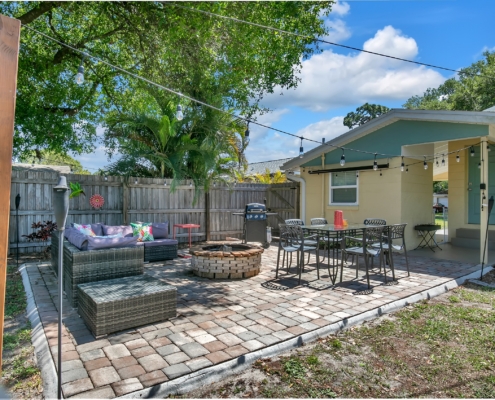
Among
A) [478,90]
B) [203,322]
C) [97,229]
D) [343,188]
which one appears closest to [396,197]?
[343,188]

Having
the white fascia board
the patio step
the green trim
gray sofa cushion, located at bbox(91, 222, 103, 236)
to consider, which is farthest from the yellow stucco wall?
gray sofa cushion, located at bbox(91, 222, 103, 236)

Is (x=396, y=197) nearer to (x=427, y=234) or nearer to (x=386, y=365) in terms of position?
(x=427, y=234)

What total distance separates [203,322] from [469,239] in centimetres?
896

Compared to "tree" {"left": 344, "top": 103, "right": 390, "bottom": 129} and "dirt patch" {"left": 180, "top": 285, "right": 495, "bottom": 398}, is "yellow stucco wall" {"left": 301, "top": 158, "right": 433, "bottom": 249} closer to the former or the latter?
"dirt patch" {"left": 180, "top": 285, "right": 495, "bottom": 398}

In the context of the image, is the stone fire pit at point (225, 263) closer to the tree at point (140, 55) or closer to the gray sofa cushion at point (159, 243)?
the gray sofa cushion at point (159, 243)

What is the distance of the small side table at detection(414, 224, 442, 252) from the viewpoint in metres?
8.66

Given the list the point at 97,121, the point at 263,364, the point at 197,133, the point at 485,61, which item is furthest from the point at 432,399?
the point at 485,61

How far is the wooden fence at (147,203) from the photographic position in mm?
7637

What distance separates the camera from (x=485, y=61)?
23.6 m

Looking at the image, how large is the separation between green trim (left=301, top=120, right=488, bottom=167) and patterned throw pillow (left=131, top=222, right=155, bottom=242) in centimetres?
593

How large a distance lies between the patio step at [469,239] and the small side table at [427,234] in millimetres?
813

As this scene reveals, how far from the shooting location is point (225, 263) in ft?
18.4

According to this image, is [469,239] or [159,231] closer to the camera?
[159,231]

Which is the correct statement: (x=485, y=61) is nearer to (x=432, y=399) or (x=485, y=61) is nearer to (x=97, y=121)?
(x=97, y=121)
